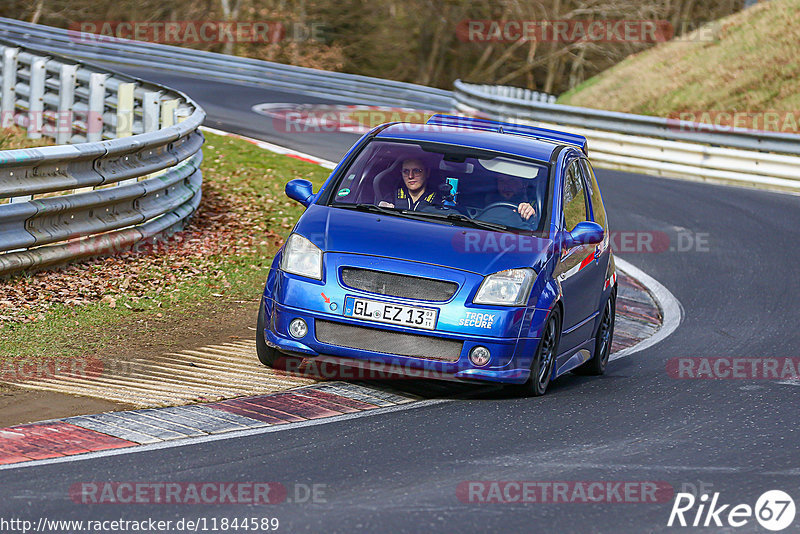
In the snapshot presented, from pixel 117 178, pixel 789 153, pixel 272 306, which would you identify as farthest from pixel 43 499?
pixel 789 153

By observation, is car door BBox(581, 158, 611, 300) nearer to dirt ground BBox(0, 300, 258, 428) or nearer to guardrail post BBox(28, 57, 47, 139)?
dirt ground BBox(0, 300, 258, 428)

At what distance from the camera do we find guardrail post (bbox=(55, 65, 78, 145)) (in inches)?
710

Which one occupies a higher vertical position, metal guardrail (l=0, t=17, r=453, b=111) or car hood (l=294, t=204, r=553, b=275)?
car hood (l=294, t=204, r=553, b=275)

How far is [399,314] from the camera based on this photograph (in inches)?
294

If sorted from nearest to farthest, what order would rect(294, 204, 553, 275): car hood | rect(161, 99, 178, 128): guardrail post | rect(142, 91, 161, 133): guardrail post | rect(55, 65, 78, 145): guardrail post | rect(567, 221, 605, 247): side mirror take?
1. rect(294, 204, 553, 275): car hood
2. rect(567, 221, 605, 247): side mirror
3. rect(161, 99, 178, 128): guardrail post
4. rect(142, 91, 161, 133): guardrail post
5. rect(55, 65, 78, 145): guardrail post

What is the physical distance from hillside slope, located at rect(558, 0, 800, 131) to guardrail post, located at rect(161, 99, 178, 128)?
1566cm

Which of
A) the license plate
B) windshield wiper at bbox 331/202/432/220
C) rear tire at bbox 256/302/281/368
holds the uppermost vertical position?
windshield wiper at bbox 331/202/432/220

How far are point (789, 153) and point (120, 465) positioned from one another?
17819 millimetres

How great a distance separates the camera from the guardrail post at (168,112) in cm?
1580

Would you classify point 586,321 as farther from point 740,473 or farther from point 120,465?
point 120,465

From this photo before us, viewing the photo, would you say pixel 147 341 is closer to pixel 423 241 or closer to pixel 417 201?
pixel 417 201

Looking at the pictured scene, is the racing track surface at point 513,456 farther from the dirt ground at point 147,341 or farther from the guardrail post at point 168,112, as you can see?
the guardrail post at point 168,112

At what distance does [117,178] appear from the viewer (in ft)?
36.3

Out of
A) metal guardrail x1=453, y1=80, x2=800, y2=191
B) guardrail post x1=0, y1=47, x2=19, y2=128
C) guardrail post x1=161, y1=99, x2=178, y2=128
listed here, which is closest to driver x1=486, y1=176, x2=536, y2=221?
guardrail post x1=161, y1=99, x2=178, y2=128
